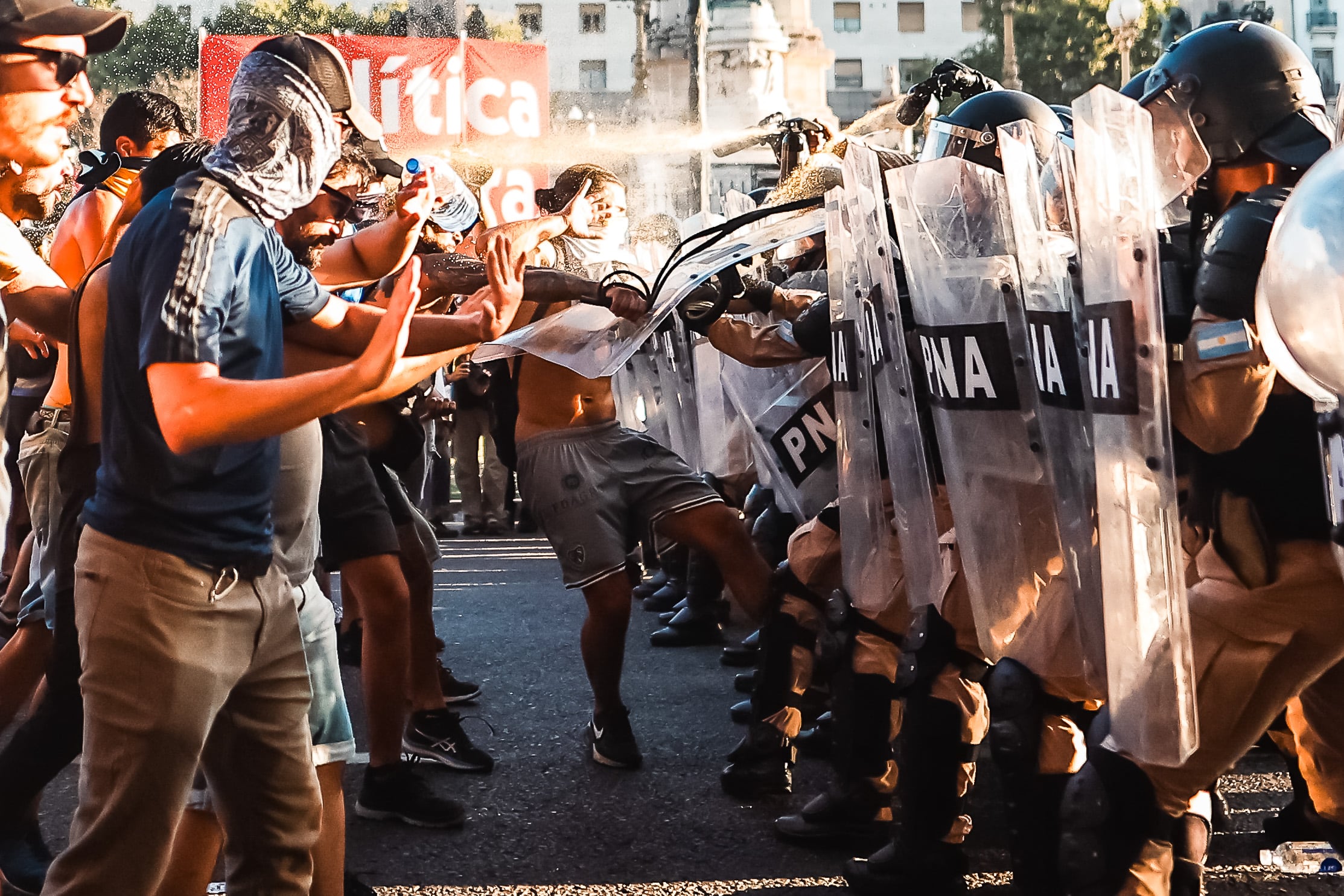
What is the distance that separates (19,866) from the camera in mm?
3354

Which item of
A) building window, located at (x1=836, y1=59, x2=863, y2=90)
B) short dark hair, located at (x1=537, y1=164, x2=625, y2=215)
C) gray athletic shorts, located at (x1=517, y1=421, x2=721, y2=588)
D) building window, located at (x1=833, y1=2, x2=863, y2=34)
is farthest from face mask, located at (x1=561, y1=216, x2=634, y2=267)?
building window, located at (x1=833, y1=2, x2=863, y2=34)

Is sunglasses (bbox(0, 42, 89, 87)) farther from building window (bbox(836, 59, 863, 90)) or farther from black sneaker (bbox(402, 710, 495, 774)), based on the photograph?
building window (bbox(836, 59, 863, 90))

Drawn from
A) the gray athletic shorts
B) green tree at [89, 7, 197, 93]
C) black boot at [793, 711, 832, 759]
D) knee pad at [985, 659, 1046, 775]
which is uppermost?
green tree at [89, 7, 197, 93]

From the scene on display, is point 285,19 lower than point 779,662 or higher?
higher

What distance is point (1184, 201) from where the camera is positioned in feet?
9.72

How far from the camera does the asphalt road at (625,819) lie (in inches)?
137

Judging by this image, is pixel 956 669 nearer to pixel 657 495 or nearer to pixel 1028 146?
pixel 1028 146

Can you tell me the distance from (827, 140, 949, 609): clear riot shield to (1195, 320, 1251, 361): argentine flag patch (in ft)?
3.33

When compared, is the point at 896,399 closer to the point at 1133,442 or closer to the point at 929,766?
the point at 929,766

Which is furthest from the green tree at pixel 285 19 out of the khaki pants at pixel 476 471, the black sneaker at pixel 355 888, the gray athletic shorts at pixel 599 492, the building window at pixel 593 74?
the black sneaker at pixel 355 888

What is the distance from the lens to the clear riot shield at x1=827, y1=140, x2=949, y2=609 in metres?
3.24

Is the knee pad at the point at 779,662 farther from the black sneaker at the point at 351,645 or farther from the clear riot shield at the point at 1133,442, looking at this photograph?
the black sneaker at the point at 351,645

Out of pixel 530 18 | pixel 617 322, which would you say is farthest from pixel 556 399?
pixel 530 18

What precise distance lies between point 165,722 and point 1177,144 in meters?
2.03
